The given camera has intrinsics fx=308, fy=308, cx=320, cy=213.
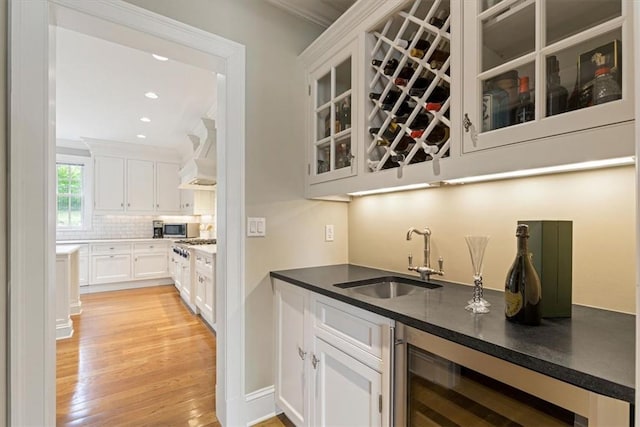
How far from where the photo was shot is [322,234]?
6.93 feet

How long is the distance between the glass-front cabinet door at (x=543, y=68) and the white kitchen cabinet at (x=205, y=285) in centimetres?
265

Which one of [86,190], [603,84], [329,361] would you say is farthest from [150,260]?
[603,84]

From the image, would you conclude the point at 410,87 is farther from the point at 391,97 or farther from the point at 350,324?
the point at 350,324

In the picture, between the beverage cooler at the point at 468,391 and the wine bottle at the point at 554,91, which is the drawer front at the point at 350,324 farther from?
the wine bottle at the point at 554,91

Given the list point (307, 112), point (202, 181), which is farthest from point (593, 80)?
point (202, 181)

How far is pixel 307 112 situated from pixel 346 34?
0.52m

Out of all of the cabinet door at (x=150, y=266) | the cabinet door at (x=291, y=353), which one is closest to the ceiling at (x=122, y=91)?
the cabinet door at (x=291, y=353)

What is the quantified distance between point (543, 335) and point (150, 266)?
6.09 metres

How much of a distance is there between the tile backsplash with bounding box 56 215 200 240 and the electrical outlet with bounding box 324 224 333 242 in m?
4.87

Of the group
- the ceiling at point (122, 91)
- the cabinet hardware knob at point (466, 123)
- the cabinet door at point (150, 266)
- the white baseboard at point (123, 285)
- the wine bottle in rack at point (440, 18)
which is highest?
the ceiling at point (122, 91)

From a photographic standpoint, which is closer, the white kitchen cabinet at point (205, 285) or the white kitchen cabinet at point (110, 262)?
the white kitchen cabinet at point (205, 285)

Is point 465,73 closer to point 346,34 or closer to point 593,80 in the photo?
point 593,80

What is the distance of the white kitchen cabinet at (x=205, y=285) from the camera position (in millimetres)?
3112

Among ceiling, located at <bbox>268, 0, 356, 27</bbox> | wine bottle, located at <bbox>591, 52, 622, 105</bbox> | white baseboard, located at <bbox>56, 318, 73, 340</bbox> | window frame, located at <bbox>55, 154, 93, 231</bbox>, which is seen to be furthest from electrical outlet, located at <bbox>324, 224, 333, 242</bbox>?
window frame, located at <bbox>55, 154, 93, 231</bbox>
